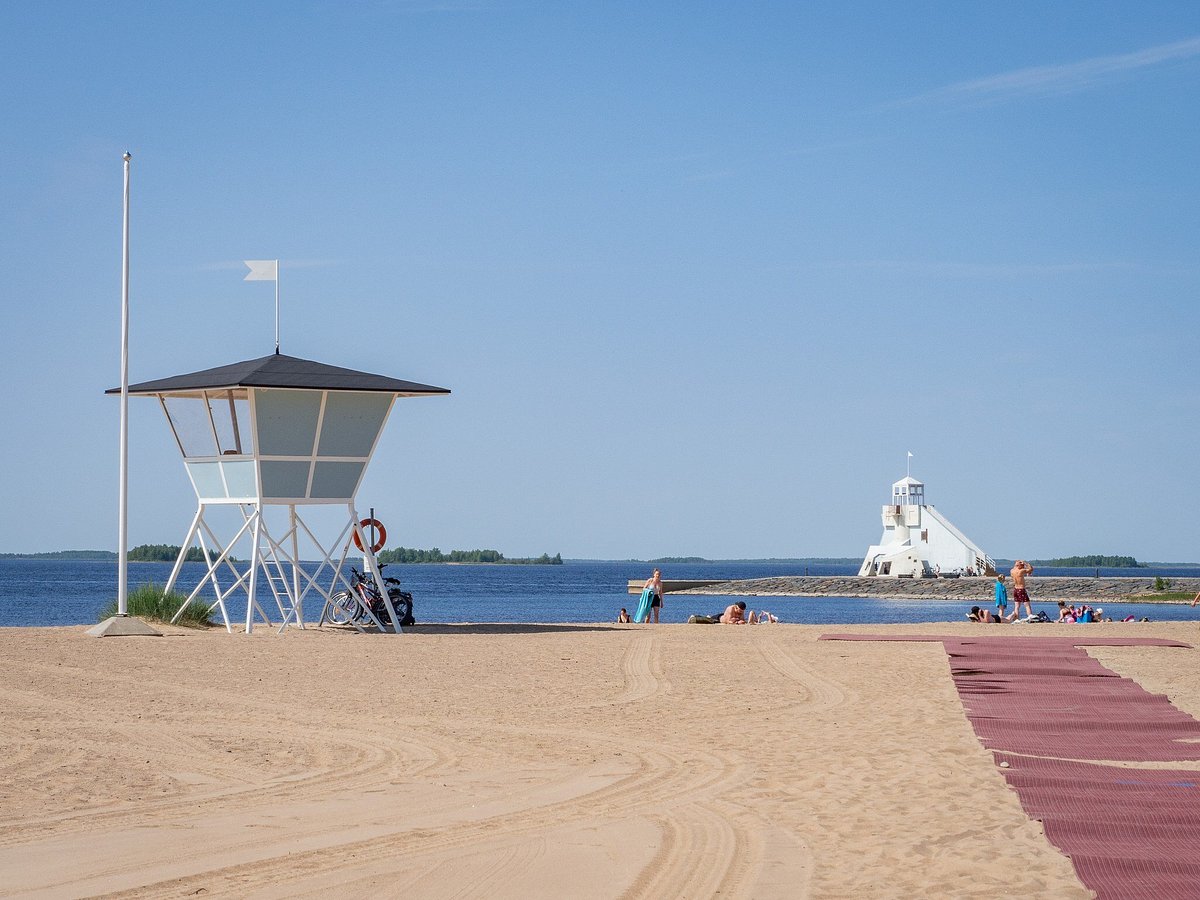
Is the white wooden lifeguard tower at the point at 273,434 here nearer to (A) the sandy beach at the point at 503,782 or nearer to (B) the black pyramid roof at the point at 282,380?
(B) the black pyramid roof at the point at 282,380

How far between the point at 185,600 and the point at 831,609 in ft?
146

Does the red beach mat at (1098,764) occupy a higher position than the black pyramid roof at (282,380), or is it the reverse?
the black pyramid roof at (282,380)

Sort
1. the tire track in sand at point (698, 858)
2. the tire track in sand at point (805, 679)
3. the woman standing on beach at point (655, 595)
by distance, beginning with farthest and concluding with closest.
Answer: the woman standing on beach at point (655, 595) < the tire track in sand at point (805, 679) < the tire track in sand at point (698, 858)

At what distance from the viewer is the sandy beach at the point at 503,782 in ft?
20.1

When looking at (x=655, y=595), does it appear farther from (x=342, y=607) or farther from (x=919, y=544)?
(x=919, y=544)

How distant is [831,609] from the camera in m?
63.3

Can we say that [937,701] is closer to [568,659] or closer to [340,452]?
[568,659]

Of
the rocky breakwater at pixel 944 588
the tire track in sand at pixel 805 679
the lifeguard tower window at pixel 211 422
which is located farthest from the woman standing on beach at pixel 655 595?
the rocky breakwater at pixel 944 588

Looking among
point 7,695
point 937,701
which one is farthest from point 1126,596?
point 7,695

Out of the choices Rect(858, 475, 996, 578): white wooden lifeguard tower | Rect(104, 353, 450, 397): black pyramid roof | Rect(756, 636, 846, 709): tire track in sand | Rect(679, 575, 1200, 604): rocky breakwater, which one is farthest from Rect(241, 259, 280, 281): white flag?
Rect(858, 475, 996, 578): white wooden lifeguard tower

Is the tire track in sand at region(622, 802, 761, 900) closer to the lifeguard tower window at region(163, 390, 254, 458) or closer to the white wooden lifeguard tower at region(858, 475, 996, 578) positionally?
the lifeguard tower window at region(163, 390, 254, 458)

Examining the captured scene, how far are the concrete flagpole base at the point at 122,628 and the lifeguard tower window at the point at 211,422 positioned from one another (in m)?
3.25

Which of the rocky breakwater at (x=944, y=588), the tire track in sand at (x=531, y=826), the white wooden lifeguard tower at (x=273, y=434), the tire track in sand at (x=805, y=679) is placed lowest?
the rocky breakwater at (x=944, y=588)

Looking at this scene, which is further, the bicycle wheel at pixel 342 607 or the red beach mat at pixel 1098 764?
the bicycle wheel at pixel 342 607
